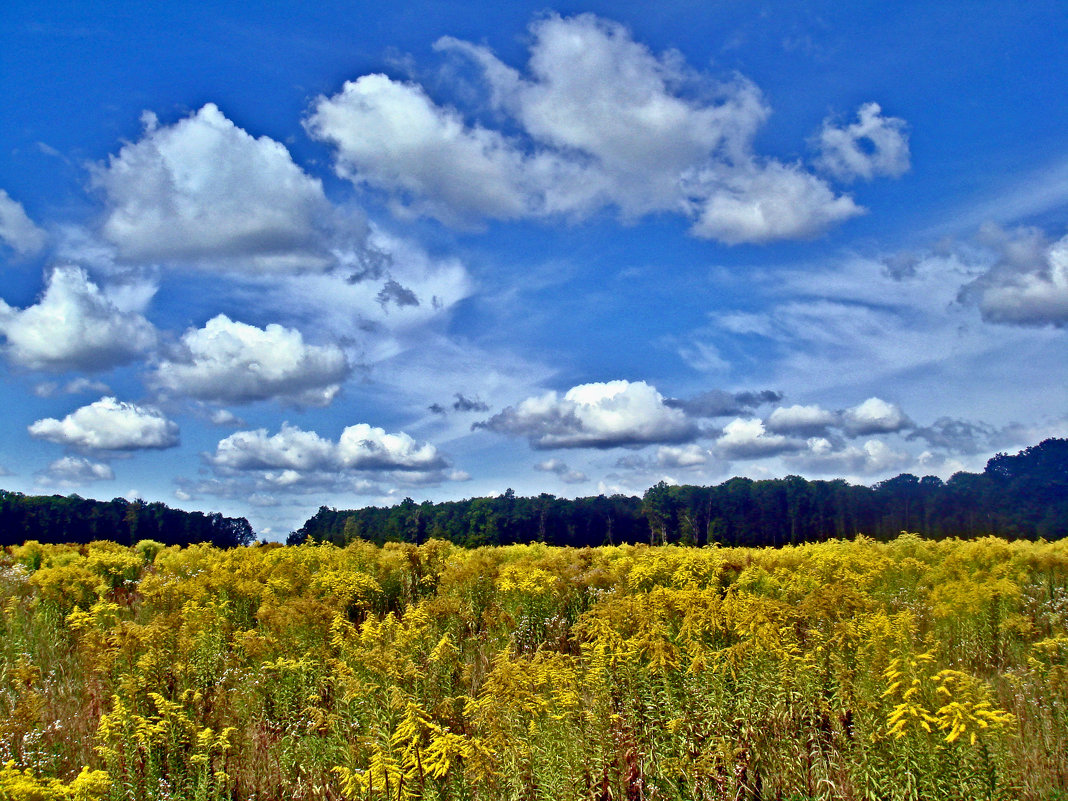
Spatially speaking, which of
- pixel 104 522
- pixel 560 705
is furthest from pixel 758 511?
pixel 560 705

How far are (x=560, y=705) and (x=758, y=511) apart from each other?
82.5 m

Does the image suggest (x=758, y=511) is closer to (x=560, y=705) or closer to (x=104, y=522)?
(x=104, y=522)

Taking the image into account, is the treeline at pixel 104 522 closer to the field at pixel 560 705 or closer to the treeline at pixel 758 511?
the treeline at pixel 758 511

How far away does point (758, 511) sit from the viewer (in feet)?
270

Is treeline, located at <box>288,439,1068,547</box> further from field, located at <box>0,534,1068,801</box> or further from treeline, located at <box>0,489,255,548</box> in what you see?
field, located at <box>0,534,1068,801</box>

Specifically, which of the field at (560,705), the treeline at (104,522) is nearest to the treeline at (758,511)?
the treeline at (104,522)

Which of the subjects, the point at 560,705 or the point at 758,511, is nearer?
the point at 560,705

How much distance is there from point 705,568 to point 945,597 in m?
4.13

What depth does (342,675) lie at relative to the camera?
22.8 feet

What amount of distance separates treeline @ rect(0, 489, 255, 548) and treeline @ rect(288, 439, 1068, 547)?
36.7 feet

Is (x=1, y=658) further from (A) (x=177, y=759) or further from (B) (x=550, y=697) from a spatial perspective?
(B) (x=550, y=697)

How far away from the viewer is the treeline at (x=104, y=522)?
60500mm

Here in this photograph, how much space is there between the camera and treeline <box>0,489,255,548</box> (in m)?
60.5

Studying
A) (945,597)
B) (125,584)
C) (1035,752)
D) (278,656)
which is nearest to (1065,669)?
(1035,752)
